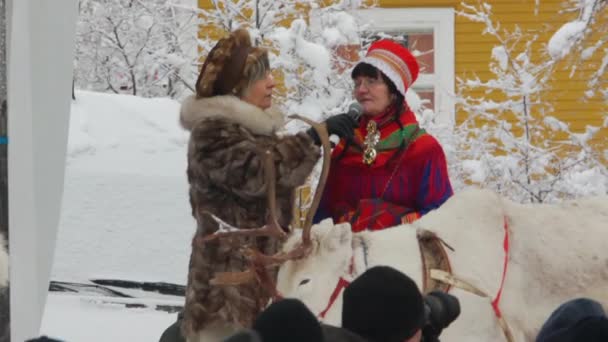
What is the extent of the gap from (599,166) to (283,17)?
325 cm

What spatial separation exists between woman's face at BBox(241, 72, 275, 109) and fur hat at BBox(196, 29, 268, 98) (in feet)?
0.13

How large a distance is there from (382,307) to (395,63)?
1893 millimetres

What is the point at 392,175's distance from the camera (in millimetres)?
4219

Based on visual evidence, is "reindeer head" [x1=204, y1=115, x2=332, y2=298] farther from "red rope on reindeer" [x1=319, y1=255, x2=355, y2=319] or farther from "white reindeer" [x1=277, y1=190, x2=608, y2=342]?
"red rope on reindeer" [x1=319, y1=255, x2=355, y2=319]

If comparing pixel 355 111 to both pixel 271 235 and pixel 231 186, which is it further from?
pixel 271 235

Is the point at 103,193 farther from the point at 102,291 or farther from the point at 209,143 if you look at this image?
the point at 209,143

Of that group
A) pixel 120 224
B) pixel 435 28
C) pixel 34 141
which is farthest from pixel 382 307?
pixel 435 28

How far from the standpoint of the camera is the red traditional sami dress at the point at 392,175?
166 inches

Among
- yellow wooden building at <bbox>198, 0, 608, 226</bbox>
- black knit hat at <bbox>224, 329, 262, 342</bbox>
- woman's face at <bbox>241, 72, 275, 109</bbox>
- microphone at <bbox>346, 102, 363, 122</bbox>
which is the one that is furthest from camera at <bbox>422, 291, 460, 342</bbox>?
yellow wooden building at <bbox>198, 0, 608, 226</bbox>

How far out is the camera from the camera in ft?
9.98

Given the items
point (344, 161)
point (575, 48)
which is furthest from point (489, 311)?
point (575, 48)

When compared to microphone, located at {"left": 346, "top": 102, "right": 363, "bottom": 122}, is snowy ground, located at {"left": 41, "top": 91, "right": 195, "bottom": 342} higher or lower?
lower

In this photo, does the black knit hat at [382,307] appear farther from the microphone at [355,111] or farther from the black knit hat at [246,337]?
the microphone at [355,111]

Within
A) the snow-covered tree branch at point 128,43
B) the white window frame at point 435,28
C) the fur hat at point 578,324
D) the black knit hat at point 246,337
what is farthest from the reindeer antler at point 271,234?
the white window frame at point 435,28
